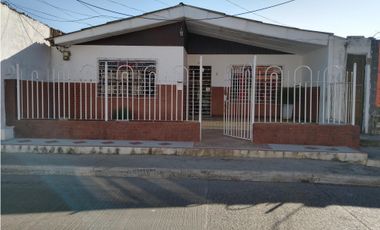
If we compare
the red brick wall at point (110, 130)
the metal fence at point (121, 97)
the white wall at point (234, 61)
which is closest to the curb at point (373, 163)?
the red brick wall at point (110, 130)

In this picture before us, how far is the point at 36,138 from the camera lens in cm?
988

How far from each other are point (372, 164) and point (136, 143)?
564 cm

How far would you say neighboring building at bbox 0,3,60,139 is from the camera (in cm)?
980

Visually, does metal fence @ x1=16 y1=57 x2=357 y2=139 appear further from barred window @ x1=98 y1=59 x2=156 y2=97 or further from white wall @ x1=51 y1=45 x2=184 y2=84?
white wall @ x1=51 y1=45 x2=184 y2=84

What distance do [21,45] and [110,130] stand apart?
3.92 meters

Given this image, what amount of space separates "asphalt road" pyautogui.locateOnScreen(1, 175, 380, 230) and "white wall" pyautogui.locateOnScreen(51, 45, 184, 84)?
20.3ft

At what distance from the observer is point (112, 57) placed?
41.9 feet

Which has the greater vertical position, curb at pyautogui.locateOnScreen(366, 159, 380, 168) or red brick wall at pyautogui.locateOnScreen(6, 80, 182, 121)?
red brick wall at pyautogui.locateOnScreen(6, 80, 182, 121)

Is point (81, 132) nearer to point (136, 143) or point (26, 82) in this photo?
point (136, 143)

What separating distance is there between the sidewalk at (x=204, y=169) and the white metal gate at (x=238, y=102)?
2.47 meters

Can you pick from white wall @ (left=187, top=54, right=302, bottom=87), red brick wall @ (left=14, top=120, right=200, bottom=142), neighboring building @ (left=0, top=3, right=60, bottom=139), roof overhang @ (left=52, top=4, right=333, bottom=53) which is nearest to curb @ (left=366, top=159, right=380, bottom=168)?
red brick wall @ (left=14, top=120, right=200, bottom=142)

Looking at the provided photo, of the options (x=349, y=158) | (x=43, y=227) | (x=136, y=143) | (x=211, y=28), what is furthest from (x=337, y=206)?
(x=211, y=28)

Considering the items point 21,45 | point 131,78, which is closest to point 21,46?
point 21,45

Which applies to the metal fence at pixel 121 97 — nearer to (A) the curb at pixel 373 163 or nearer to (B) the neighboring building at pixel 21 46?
(B) the neighboring building at pixel 21 46
